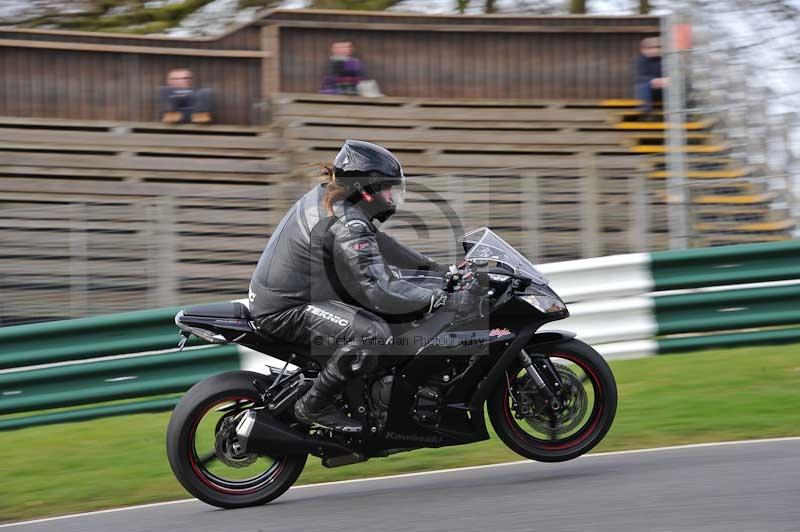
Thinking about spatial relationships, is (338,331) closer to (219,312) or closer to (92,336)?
(219,312)

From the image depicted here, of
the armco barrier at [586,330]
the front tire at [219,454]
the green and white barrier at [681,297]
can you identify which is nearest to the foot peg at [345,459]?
the front tire at [219,454]

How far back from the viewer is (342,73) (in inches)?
583

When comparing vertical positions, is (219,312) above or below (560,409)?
above

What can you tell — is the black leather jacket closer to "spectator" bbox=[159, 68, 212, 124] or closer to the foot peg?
the foot peg

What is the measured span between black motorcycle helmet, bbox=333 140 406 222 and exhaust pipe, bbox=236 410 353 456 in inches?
46.9

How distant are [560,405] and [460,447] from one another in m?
1.26

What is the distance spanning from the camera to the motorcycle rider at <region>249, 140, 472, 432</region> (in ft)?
19.3

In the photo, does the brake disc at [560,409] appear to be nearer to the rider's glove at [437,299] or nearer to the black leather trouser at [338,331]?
the rider's glove at [437,299]

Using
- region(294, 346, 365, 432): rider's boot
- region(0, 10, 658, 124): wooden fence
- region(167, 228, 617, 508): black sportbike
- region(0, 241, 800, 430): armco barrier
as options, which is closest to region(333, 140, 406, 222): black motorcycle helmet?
A: region(167, 228, 617, 508): black sportbike

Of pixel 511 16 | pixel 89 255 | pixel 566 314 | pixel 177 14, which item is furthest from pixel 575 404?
pixel 177 14

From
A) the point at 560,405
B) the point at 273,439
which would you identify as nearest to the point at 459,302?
the point at 560,405

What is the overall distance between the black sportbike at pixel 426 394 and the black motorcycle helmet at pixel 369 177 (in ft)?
1.63

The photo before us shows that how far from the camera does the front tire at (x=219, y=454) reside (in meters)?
5.95

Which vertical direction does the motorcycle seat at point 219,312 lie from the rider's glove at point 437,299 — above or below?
below
